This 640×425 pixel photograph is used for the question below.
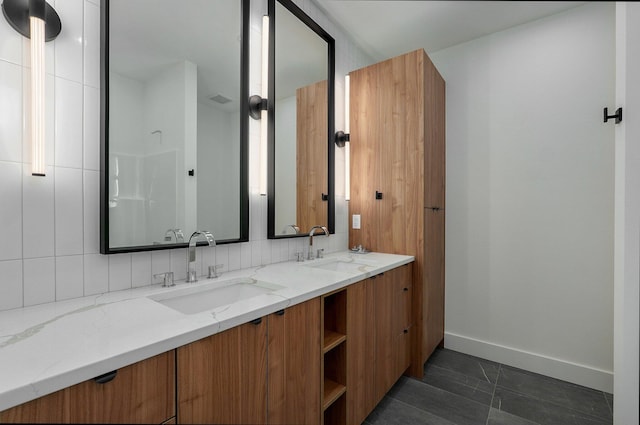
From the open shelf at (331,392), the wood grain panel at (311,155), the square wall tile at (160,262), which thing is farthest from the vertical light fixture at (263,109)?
the open shelf at (331,392)

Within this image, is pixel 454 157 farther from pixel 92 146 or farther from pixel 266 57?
pixel 92 146

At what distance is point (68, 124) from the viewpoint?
971mm

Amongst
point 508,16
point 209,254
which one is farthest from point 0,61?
point 508,16

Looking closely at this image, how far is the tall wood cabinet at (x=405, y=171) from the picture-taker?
1918 millimetres

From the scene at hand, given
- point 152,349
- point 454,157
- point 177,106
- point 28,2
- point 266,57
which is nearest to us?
point 152,349

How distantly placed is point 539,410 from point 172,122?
8.27ft

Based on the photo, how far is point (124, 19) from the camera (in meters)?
1.09

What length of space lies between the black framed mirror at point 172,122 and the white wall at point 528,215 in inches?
42.3

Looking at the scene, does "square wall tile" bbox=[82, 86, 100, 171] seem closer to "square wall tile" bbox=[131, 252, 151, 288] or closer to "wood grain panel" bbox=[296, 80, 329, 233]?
"square wall tile" bbox=[131, 252, 151, 288]

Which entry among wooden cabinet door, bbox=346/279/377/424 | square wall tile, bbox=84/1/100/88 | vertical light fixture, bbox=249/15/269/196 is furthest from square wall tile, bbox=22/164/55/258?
wooden cabinet door, bbox=346/279/377/424

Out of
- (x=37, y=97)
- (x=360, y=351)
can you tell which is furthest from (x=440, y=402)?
(x=37, y=97)

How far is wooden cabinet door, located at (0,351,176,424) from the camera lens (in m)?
0.33

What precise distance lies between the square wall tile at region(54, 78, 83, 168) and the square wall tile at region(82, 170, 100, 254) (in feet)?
0.19

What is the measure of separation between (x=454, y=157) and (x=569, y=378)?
1.70m
